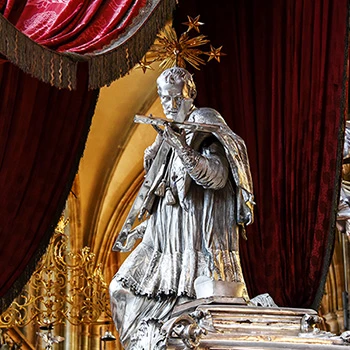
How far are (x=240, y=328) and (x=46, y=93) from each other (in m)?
1.83

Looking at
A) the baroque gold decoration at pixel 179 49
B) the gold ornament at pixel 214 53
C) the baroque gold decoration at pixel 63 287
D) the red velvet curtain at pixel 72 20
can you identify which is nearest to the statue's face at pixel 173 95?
the red velvet curtain at pixel 72 20

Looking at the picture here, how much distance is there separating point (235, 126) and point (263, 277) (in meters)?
0.84

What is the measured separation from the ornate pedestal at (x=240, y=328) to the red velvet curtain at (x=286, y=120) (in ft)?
4.68

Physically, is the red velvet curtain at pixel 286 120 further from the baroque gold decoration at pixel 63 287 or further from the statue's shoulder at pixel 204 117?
the baroque gold decoration at pixel 63 287

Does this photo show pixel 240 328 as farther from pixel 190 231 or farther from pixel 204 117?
pixel 204 117

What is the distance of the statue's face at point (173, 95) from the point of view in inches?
181

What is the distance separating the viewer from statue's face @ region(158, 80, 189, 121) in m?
4.60

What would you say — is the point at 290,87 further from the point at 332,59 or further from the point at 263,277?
the point at 263,277

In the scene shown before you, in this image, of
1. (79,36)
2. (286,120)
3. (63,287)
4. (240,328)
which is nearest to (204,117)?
(79,36)

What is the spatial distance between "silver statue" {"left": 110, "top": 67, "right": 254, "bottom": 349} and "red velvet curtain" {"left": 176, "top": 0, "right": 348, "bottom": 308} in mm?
1051

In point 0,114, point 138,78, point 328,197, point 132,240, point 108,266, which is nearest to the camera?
point 132,240

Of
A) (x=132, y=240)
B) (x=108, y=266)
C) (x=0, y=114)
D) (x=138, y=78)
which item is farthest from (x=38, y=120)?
(x=108, y=266)

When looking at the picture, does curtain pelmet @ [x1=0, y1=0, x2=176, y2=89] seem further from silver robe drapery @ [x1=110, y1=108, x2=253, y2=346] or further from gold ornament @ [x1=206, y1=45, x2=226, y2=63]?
gold ornament @ [x1=206, y1=45, x2=226, y2=63]

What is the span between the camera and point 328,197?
567 cm
